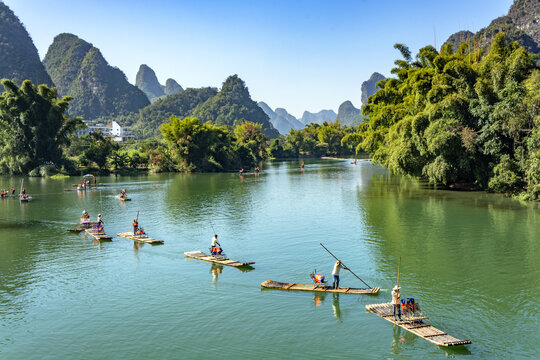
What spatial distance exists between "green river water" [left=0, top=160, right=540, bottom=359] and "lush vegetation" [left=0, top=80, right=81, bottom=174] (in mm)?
53515

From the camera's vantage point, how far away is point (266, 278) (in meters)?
23.7

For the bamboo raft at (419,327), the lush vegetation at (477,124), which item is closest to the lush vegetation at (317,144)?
the lush vegetation at (477,124)

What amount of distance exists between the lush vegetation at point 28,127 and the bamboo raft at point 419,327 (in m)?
92.0

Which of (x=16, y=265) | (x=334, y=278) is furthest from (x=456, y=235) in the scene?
(x=16, y=265)

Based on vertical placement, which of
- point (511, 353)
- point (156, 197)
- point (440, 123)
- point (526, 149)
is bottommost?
point (511, 353)

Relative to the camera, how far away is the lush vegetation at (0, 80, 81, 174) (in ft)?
293

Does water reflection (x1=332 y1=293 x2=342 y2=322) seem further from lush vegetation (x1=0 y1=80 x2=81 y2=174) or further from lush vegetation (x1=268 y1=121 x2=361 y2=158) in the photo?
lush vegetation (x1=268 y1=121 x2=361 y2=158)

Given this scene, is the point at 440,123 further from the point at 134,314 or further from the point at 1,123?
the point at 1,123

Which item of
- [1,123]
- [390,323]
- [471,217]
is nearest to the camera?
[390,323]

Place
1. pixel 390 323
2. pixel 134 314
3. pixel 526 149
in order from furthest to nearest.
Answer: pixel 526 149 < pixel 134 314 < pixel 390 323

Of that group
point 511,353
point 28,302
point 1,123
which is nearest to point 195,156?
point 1,123

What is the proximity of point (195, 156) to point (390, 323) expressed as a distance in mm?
92906

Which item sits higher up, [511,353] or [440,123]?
[440,123]

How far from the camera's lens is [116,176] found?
3809 inches
